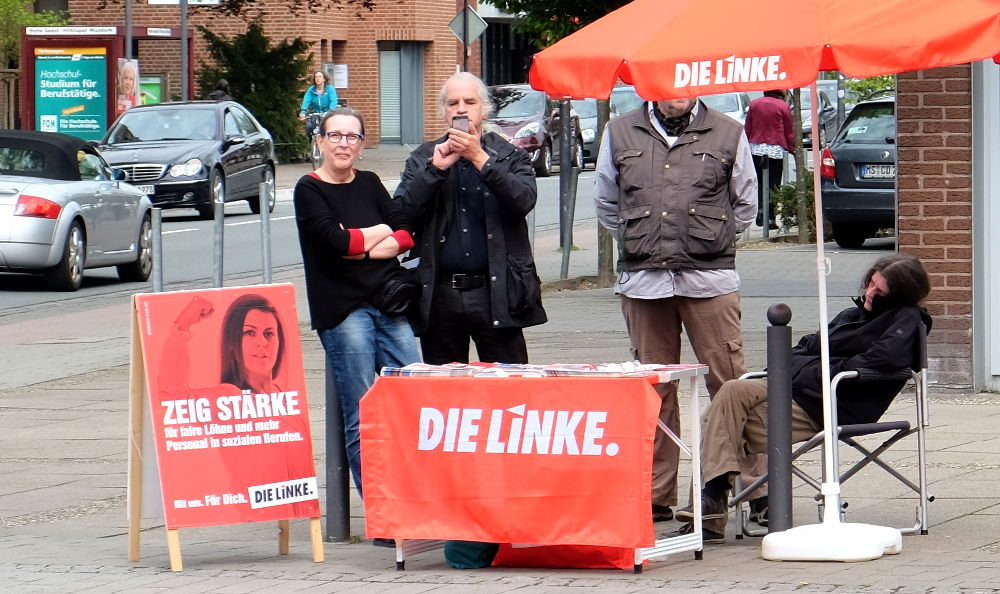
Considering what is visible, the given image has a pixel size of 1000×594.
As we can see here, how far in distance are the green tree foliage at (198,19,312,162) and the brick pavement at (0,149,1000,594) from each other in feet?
90.0

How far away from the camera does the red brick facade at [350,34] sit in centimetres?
4478

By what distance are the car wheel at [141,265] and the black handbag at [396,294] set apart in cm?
1289

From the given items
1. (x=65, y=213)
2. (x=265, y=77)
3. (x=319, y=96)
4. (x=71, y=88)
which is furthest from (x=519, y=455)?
(x=265, y=77)

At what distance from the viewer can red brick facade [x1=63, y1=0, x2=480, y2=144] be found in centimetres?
4478

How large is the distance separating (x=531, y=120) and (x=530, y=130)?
0.44 meters

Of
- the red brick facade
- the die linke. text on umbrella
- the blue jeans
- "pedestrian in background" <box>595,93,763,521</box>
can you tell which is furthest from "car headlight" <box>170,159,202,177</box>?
the die linke. text on umbrella

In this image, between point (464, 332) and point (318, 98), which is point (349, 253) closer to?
point (464, 332)

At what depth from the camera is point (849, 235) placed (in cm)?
2106

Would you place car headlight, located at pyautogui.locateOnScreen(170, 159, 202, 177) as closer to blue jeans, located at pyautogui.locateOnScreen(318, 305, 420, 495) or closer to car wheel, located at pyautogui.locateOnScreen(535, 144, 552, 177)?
car wheel, located at pyautogui.locateOnScreen(535, 144, 552, 177)

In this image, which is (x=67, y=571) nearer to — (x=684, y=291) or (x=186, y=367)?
(x=186, y=367)

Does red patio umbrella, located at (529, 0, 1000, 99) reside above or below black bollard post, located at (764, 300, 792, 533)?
above

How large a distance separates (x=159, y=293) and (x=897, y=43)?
3015 millimetres

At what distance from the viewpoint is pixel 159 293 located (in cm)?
730

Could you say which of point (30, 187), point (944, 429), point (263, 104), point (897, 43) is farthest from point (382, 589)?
point (263, 104)
